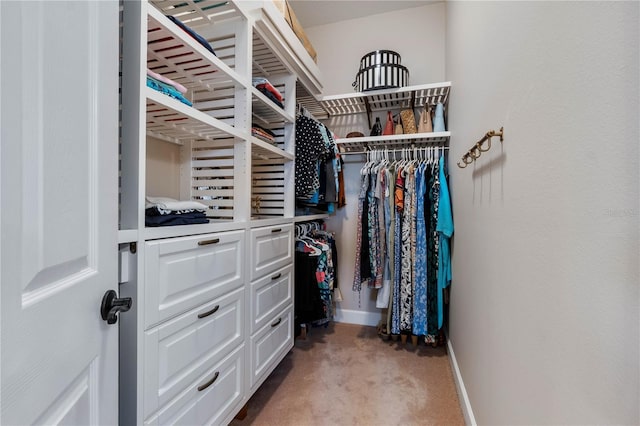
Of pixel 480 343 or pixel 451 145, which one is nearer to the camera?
pixel 480 343

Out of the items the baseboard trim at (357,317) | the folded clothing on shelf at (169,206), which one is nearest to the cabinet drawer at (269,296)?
the folded clothing on shelf at (169,206)

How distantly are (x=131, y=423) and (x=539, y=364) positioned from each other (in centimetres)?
118

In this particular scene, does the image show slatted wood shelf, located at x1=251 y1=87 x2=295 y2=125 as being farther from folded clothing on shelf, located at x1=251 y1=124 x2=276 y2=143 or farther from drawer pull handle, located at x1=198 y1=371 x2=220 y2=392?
drawer pull handle, located at x1=198 y1=371 x2=220 y2=392

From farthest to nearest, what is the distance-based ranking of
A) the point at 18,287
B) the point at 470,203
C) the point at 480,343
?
the point at 470,203, the point at 480,343, the point at 18,287

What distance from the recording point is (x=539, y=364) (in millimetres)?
706

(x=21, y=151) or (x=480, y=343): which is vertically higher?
(x=21, y=151)

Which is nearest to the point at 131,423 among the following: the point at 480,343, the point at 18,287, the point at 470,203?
the point at 18,287

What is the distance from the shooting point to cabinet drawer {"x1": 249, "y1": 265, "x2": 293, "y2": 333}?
152cm

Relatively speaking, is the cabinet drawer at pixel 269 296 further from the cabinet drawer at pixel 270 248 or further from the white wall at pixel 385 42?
the white wall at pixel 385 42

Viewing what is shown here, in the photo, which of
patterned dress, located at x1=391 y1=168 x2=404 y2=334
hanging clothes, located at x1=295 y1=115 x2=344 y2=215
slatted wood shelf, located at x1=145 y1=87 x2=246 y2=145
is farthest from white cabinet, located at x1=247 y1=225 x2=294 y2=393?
patterned dress, located at x1=391 y1=168 x2=404 y2=334

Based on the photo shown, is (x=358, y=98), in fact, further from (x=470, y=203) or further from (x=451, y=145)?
(x=470, y=203)

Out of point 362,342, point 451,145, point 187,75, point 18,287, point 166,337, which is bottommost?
point 362,342

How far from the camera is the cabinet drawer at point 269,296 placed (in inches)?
59.9

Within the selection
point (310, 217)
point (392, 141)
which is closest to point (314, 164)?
point (310, 217)
